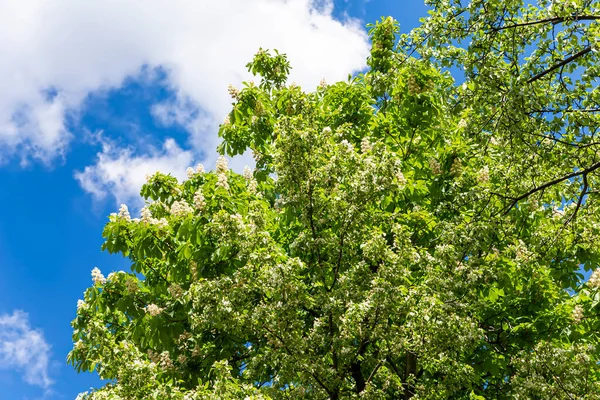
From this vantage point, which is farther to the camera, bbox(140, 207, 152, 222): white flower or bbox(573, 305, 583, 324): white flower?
bbox(140, 207, 152, 222): white flower

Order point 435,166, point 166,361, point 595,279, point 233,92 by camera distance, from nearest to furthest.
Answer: point 595,279, point 166,361, point 435,166, point 233,92

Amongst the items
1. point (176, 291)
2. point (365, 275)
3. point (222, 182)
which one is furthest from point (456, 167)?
point (176, 291)

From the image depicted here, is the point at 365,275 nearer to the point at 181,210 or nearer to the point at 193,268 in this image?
the point at 193,268

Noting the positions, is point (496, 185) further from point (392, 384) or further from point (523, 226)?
point (392, 384)

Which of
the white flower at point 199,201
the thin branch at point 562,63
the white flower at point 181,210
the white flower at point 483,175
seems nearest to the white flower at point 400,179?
the white flower at point 483,175

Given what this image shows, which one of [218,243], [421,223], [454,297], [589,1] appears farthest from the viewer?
[421,223]

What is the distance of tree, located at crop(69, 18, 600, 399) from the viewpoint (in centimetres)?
867

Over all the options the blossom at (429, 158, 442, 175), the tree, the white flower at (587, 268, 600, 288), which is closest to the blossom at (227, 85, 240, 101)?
the tree

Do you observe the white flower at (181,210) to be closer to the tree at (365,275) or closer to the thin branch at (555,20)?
the tree at (365,275)

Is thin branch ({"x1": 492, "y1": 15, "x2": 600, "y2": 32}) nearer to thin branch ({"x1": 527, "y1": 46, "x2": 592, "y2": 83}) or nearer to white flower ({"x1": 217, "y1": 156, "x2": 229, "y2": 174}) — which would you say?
thin branch ({"x1": 527, "y1": 46, "x2": 592, "y2": 83})

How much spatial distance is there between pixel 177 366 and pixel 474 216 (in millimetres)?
6443

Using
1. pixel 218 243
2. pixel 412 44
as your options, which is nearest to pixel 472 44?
pixel 412 44

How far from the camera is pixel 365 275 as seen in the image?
9.05 metres

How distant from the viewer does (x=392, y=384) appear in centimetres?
880
